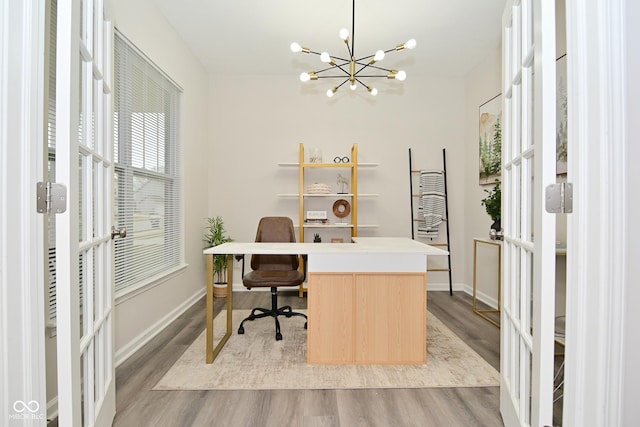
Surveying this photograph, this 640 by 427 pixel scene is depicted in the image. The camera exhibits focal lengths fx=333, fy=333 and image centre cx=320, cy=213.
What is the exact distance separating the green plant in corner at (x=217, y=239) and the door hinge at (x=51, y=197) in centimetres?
301

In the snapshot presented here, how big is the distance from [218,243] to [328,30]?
2.63 metres

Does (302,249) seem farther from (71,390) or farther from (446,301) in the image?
(446,301)

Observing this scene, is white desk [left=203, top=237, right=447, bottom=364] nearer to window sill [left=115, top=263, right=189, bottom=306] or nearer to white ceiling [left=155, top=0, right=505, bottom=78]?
window sill [left=115, top=263, right=189, bottom=306]

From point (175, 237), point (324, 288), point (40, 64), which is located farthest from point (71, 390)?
point (175, 237)

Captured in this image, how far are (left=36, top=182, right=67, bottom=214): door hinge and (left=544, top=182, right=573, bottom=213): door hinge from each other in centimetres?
145

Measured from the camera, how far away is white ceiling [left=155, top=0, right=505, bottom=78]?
2921 mm

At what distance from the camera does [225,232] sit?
4355mm

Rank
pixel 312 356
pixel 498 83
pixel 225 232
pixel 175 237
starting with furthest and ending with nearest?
pixel 225 232
pixel 498 83
pixel 175 237
pixel 312 356

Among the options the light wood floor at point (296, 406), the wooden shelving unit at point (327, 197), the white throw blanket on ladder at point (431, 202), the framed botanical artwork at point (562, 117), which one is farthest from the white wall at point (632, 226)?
the white throw blanket on ladder at point (431, 202)

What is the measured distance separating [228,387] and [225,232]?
263 centimetres

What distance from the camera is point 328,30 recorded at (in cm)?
330

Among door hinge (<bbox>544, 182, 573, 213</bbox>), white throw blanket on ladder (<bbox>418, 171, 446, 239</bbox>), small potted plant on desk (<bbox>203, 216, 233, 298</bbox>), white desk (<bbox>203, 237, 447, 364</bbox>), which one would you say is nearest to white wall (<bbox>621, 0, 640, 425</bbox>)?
door hinge (<bbox>544, 182, 573, 213</bbox>)

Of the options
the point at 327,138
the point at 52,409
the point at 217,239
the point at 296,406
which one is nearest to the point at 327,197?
the point at 327,138

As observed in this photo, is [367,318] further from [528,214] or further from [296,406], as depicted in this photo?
[528,214]
